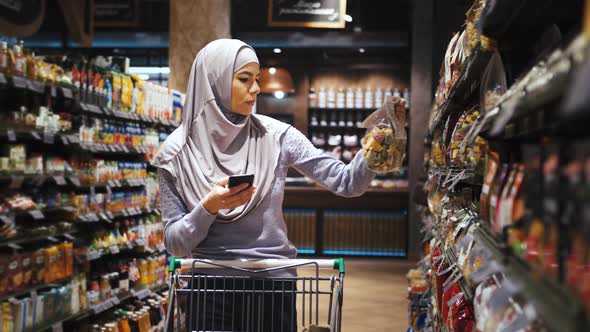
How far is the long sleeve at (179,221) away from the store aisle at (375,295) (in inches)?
147

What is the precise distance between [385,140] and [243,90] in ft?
1.88

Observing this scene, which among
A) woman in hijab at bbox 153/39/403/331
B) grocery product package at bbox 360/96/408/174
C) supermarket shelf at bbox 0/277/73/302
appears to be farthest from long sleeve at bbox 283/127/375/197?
supermarket shelf at bbox 0/277/73/302

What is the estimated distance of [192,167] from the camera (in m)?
2.51

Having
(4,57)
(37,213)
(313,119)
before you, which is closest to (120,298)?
(37,213)

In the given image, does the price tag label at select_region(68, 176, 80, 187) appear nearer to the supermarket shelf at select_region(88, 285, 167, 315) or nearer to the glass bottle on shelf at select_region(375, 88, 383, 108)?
the supermarket shelf at select_region(88, 285, 167, 315)

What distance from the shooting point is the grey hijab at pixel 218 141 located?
249cm

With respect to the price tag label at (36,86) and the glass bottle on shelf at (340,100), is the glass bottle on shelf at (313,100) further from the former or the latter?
the price tag label at (36,86)

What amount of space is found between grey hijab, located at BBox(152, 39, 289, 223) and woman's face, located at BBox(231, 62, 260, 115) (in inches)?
0.8

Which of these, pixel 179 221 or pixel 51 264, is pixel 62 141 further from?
pixel 179 221

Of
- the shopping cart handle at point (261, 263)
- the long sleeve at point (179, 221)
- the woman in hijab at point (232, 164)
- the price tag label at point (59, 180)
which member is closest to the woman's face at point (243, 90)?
the woman in hijab at point (232, 164)

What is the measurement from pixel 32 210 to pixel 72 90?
3.01 feet

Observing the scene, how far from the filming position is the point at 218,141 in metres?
2.55

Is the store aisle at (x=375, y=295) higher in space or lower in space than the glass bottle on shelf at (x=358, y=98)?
lower

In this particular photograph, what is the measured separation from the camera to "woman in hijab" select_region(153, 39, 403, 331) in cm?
246
